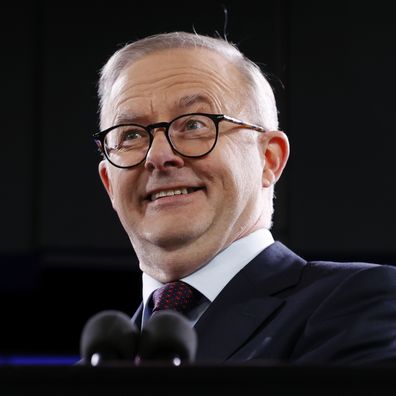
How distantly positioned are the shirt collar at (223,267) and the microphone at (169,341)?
2.28 ft

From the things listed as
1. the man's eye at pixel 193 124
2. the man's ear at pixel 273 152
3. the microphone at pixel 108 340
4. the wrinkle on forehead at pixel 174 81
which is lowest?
the microphone at pixel 108 340

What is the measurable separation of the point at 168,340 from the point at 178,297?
734 millimetres

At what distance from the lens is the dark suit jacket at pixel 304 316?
1.30 meters

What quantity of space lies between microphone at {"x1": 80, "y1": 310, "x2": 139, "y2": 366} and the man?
51 cm

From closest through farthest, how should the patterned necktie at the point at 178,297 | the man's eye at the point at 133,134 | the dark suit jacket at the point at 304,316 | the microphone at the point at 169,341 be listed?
the microphone at the point at 169,341 → the dark suit jacket at the point at 304,316 → the patterned necktie at the point at 178,297 → the man's eye at the point at 133,134

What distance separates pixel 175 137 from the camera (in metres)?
1.65

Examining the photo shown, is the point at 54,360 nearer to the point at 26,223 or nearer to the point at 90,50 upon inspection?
the point at 26,223

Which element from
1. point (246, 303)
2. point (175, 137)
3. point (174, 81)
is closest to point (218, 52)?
point (174, 81)

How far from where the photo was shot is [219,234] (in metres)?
1.65

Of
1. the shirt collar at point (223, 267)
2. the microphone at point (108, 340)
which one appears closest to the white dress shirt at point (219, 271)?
the shirt collar at point (223, 267)

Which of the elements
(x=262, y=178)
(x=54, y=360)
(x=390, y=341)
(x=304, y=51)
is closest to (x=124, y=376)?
(x=390, y=341)

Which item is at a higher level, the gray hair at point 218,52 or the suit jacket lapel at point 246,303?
the gray hair at point 218,52

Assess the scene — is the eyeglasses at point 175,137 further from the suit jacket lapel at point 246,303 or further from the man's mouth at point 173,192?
the suit jacket lapel at point 246,303

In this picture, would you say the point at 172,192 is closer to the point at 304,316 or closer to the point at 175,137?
the point at 175,137
